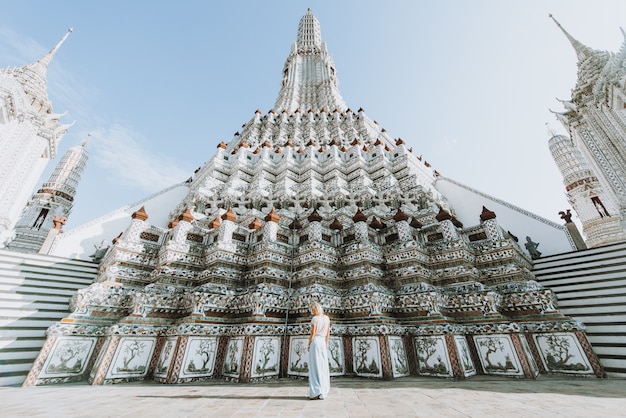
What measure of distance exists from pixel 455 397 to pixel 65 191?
101ft

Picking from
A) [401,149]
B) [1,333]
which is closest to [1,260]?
[1,333]

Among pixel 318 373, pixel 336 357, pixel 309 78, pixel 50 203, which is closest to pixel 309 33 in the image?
pixel 309 78

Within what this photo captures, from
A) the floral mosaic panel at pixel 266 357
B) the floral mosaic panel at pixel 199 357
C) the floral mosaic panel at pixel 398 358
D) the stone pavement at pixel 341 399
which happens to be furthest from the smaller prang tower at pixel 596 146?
Result: the floral mosaic panel at pixel 199 357

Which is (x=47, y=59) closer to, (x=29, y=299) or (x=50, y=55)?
(x=50, y=55)

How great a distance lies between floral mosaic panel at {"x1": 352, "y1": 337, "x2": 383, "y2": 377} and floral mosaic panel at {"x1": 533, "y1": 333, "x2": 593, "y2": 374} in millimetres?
4011

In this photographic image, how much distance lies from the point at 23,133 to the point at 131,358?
73.1ft

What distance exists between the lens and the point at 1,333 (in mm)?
6551

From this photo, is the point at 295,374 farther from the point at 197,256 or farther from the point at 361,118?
the point at 361,118

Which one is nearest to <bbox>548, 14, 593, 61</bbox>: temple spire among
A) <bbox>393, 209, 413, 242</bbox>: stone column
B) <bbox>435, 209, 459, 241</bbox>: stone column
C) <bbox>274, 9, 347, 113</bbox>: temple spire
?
<bbox>274, 9, 347, 113</bbox>: temple spire

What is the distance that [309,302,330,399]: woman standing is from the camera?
4.40 metres

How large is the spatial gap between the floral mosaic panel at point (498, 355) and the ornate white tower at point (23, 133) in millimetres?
25153

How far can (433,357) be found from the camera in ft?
21.8

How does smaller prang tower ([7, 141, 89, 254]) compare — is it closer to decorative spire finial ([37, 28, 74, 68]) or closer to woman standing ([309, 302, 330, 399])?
decorative spire finial ([37, 28, 74, 68])

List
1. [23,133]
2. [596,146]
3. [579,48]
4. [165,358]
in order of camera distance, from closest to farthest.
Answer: [165,358]
[23,133]
[596,146]
[579,48]
